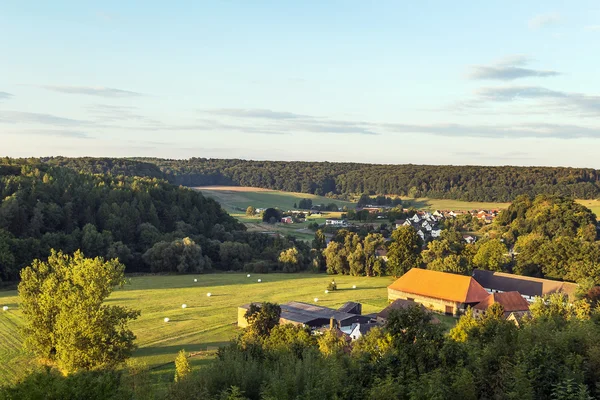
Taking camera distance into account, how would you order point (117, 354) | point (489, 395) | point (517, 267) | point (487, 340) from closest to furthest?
point (489, 395) → point (487, 340) → point (117, 354) → point (517, 267)

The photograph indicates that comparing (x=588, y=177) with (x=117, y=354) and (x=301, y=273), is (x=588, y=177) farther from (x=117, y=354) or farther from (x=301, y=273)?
(x=117, y=354)

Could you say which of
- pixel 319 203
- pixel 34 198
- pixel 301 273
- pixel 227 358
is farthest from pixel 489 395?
pixel 319 203

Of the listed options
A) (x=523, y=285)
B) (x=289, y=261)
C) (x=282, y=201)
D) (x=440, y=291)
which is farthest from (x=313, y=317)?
(x=282, y=201)

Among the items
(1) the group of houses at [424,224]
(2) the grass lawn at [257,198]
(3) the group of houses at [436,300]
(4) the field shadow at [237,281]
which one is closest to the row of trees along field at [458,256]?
(3) the group of houses at [436,300]

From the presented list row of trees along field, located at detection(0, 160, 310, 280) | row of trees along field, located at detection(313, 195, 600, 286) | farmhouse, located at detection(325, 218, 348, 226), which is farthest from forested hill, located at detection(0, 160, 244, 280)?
farmhouse, located at detection(325, 218, 348, 226)

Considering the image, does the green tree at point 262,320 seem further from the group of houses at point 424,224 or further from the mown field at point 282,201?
the mown field at point 282,201

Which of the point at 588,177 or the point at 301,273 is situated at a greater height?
the point at 588,177
